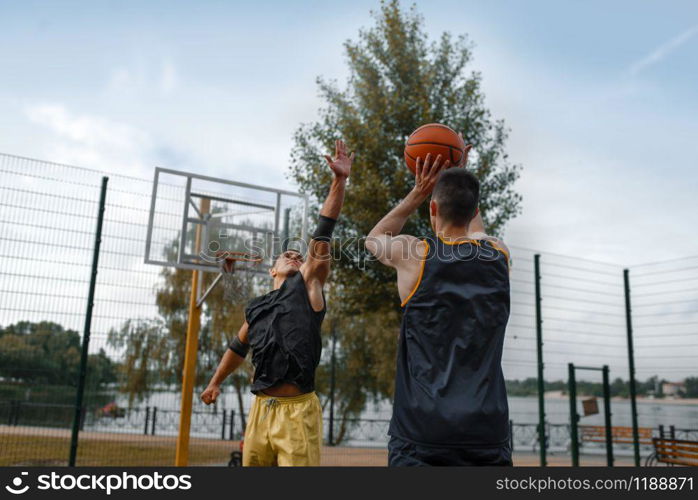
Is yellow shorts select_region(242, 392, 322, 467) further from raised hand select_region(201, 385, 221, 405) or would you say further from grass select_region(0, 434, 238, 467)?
grass select_region(0, 434, 238, 467)

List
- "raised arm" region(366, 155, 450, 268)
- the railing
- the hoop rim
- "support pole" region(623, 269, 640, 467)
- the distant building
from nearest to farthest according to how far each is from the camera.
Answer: "raised arm" region(366, 155, 450, 268)
the railing
the hoop rim
the distant building
"support pole" region(623, 269, 640, 467)

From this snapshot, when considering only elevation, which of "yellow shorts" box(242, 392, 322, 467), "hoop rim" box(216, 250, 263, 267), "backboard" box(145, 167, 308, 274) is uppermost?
"backboard" box(145, 167, 308, 274)

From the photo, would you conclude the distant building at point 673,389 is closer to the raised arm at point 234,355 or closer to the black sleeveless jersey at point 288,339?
the black sleeveless jersey at point 288,339

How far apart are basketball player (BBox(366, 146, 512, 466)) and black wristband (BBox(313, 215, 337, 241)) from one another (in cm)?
116

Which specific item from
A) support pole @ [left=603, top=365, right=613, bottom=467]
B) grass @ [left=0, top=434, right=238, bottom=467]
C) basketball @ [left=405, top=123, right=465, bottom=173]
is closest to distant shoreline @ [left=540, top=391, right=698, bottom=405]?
support pole @ [left=603, top=365, right=613, bottom=467]

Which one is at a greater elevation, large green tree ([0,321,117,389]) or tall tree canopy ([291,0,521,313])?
Answer: tall tree canopy ([291,0,521,313])

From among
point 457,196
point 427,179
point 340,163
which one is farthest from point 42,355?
point 457,196

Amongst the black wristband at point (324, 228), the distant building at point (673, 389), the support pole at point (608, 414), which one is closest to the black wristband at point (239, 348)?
the black wristband at point (324, 228)

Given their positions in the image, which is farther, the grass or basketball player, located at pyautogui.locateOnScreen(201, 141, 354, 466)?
the grass

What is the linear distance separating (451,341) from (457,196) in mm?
560

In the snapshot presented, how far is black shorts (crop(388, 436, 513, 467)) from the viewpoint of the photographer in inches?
78.2

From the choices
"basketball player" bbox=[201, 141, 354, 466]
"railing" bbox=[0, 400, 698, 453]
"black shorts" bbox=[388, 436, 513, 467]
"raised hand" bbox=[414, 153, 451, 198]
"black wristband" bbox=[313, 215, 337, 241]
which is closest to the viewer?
"black shorts" bbox=[388, 436, 513, 467]

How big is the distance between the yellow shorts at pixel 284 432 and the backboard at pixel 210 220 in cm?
421
